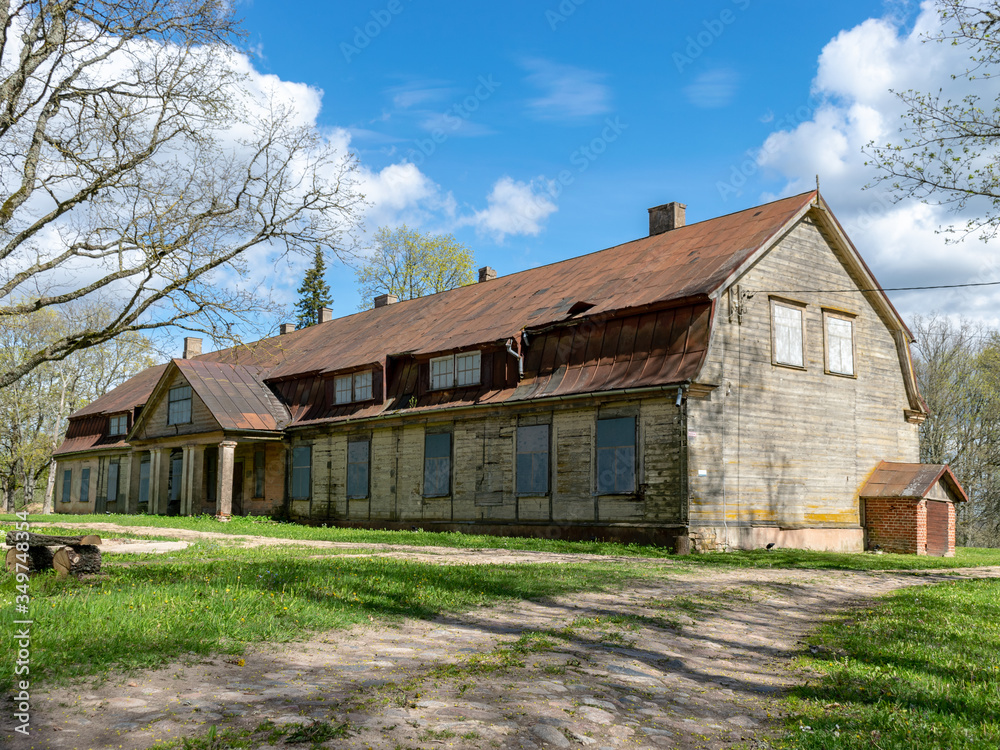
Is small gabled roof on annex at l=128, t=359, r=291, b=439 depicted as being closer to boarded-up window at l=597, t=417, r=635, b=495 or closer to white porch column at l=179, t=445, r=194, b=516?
white porch column at l=179, t=445, r=194, b=516

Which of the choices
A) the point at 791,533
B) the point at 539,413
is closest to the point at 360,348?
the point at 539,413

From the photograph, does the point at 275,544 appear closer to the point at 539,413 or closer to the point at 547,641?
the point at 539,413

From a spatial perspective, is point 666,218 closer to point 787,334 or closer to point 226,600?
point 787,334

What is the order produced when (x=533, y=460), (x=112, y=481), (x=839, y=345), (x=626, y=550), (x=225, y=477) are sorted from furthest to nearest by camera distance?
(x=112, y=481), (x=225, y=477), (x=839, y=345), (x=533, y=460), (x=626, y=550)

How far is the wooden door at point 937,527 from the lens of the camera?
21.8 metres

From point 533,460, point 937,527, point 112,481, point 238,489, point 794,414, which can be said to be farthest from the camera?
point 112,481

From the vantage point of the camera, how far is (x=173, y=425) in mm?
31422

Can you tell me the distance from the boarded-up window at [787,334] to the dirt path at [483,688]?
12.7 metres

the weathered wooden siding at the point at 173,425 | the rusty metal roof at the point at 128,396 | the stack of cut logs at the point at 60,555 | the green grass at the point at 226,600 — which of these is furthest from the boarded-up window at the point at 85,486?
the stack of cut logs at the point at 60,555

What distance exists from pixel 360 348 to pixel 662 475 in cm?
1462

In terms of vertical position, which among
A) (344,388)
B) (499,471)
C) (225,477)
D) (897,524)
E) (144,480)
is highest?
(344,388)

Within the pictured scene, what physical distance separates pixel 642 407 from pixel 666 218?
897 cm

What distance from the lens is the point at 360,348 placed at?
30.1 metres

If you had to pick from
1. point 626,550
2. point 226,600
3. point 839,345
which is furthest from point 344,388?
point 226,600
